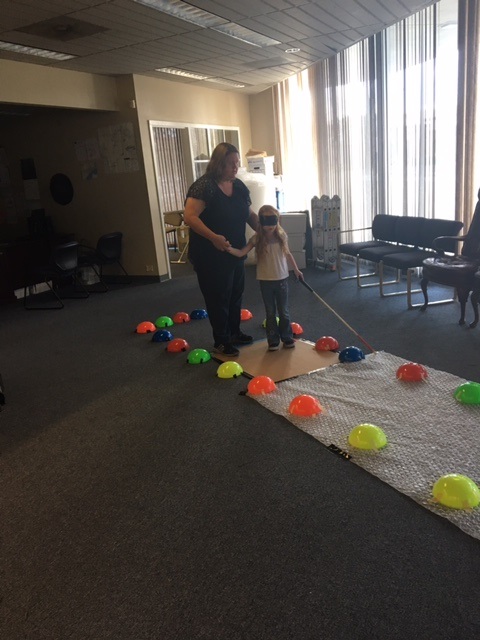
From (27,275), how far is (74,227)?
48.5 inches

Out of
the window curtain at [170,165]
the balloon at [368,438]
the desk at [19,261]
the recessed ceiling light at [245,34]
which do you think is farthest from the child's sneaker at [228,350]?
the window curtain at [170,165]

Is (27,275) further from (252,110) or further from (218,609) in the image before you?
(218,609)

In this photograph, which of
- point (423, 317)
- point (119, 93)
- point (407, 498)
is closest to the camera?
point (407, 498)

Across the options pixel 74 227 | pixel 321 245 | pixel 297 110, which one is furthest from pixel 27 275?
pixel 297 110

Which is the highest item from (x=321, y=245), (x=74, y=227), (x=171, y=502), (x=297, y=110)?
(x=297, y=110)

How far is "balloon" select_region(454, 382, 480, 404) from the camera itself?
8.95ft

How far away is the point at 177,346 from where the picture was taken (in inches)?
162

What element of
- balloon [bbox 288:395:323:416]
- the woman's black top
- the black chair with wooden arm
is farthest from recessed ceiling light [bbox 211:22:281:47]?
balloon [bbox 288:395:323:416]

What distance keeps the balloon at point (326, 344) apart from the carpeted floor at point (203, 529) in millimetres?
458

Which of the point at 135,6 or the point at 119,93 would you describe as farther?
the point at 119,93

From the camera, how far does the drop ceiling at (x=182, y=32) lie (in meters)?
3.95

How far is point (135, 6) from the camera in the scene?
3844 millimetres

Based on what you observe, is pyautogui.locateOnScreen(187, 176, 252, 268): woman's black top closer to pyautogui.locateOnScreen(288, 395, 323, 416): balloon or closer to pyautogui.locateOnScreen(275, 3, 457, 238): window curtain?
pyautogui.locateOnScreen(288, 395, 323, 416): balloon

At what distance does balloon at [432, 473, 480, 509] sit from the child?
6.33 feet
